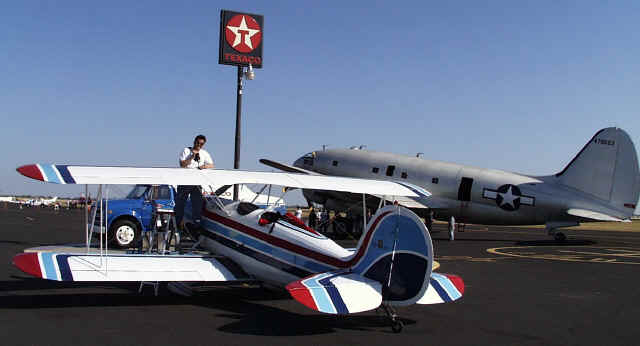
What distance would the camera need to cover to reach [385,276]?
7.82 meters

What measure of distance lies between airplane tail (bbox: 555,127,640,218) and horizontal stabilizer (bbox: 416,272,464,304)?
20353mm

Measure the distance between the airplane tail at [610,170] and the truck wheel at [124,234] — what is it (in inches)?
777

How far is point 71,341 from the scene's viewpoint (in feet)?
22.9

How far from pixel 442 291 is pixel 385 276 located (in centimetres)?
91

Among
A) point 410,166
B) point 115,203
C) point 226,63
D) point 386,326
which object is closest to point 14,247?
point 115,203

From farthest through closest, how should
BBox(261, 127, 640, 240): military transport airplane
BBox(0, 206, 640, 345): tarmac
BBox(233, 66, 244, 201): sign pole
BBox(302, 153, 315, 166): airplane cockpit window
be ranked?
BBox(302, 153, 315, 166): airplane cockpit window, BBox(261, 127, 640, 240): military transport airplane, BBox(233, 66, 244, 201): sign pole, BBox(0, 206, 640, 345): tarmac

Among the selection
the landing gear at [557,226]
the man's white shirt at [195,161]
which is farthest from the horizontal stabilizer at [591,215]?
the man's white shirt at [195,161]

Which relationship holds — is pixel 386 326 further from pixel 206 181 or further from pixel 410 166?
pixel 410 166

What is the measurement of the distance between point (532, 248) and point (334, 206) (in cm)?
1225

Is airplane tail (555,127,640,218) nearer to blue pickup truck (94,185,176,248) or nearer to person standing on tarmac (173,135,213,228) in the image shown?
blue pickup truck (94,185,176,248)

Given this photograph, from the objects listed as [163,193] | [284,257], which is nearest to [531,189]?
Result: [163,193]

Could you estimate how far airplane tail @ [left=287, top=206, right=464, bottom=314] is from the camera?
7.17m

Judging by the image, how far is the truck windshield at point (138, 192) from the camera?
19938mm

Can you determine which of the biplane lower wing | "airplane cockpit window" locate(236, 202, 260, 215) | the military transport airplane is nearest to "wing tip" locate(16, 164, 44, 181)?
the biplane lower wing
